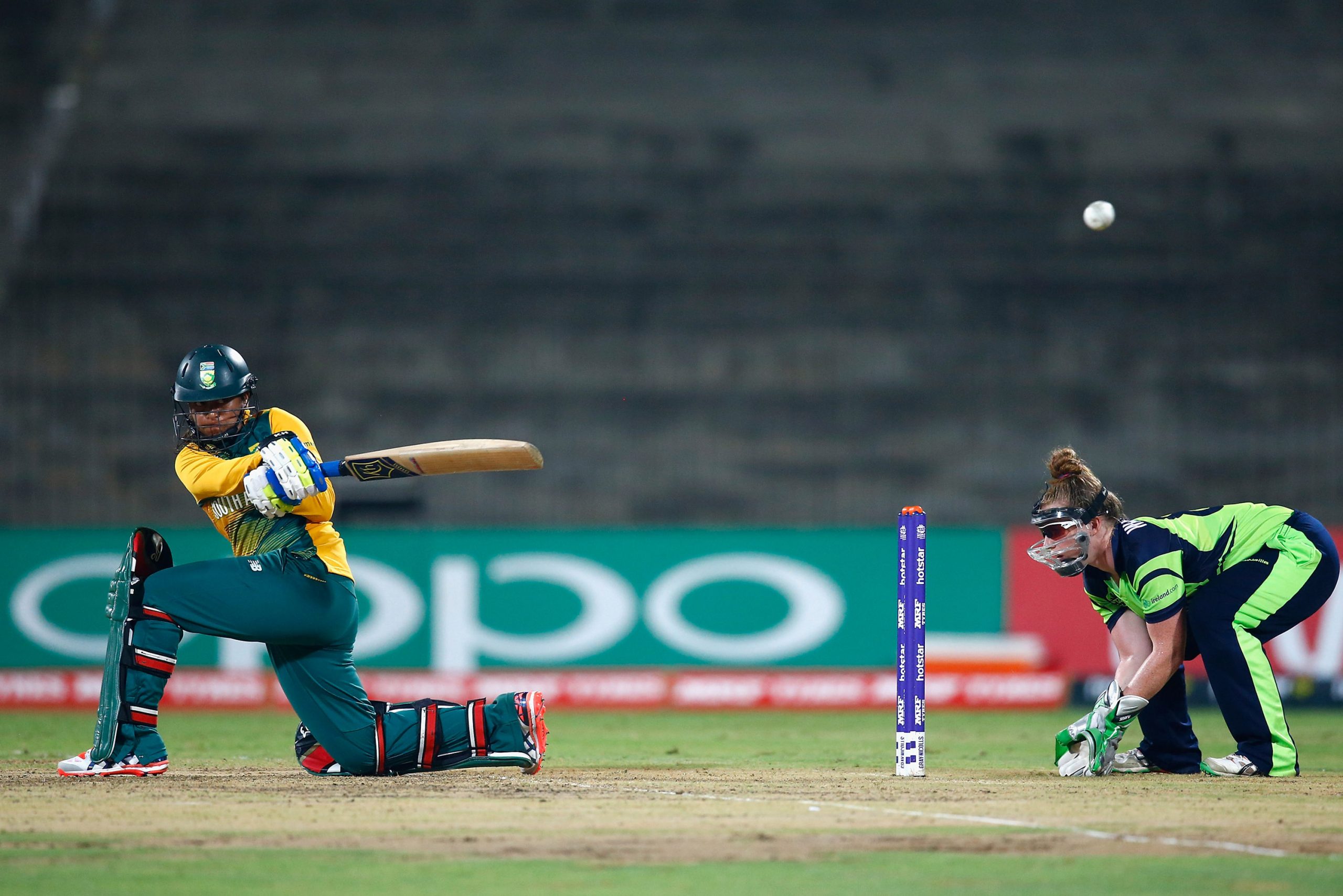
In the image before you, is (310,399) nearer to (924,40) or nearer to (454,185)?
(454,185)

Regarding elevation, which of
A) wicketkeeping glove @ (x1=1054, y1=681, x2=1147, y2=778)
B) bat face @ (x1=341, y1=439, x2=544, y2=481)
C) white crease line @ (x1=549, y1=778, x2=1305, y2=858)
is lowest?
white crease line @ (x1=549, y1=778, x2=1305, y2=858)

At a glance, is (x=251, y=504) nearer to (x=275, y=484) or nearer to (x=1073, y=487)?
(x=275, y=484)

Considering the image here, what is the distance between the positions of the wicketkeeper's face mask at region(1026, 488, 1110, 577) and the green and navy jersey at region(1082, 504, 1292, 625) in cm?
14

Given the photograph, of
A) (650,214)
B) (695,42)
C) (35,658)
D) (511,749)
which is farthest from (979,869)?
(695,42)

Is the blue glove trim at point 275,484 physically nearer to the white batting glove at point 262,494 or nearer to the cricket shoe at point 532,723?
the white batting glove at point 262,494

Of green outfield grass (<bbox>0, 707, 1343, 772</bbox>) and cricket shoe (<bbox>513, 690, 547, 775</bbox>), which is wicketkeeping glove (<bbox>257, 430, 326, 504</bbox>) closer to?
cricket shoe (<bbox>513, 690, 547, 775</bbox>)

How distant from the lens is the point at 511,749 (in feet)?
22.4

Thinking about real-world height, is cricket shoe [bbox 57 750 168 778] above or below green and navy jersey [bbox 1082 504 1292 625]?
below

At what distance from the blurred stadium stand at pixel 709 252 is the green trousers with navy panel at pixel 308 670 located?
27.6 ft

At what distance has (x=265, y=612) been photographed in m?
6.51

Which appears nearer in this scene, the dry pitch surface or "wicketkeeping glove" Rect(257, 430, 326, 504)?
the dry pitch surface

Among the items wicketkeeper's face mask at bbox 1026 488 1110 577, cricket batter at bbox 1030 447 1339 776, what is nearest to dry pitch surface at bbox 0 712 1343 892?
cricket batter at bbox 1030 447 1339 776

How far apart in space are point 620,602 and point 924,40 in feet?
32.8

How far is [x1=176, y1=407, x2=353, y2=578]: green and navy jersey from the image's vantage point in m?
6.59
